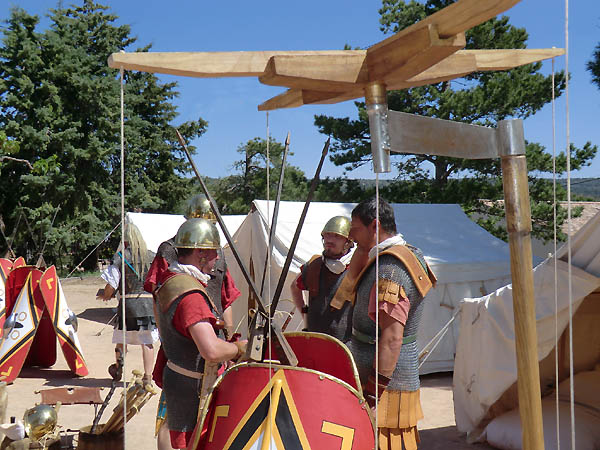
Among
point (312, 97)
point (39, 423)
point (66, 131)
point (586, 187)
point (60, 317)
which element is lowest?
point (39, 423)

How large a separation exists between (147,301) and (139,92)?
21079 millimetres

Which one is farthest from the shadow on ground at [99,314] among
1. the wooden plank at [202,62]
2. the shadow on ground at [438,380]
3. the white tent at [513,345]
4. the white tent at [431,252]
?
the wooden plank at [202,62]

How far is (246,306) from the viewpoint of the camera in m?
7.80

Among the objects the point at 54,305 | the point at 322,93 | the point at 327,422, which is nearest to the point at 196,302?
the point at 327,422

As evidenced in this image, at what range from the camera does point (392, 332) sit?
2.45m

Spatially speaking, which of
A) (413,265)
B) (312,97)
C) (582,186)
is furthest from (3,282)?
(582,186)

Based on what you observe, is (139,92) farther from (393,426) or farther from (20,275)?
(393,426)

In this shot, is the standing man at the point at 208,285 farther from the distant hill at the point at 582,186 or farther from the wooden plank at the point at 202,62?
the distant hill at the point at 582,186

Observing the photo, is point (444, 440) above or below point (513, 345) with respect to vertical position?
below

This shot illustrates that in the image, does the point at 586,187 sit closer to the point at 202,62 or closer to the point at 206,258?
the point at 206,258

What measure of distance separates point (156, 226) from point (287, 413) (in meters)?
8.78

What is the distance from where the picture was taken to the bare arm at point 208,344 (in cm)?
245

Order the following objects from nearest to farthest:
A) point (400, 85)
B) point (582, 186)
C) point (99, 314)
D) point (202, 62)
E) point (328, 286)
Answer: point (202, 62) < point (400, 85) < point (328, 286) < point (99, 314) < point (582, 186)

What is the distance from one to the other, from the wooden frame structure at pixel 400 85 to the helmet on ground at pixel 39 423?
2713mm
